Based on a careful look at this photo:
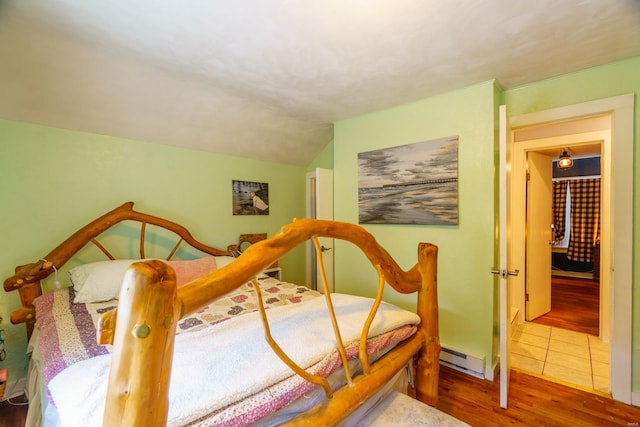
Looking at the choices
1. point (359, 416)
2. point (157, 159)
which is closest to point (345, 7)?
point (359, 416)

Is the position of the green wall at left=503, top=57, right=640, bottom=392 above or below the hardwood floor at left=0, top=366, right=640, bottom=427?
above

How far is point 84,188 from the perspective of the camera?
2.29m

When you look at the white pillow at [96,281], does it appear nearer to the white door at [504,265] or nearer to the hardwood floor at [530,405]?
the hardwood floor at [530,405]

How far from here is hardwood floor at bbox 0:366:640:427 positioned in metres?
1.70

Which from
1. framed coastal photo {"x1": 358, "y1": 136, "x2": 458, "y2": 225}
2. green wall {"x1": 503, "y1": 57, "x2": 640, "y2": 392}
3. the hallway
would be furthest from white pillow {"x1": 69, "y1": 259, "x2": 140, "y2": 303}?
green wall {"x1": 503, "y1": 57, "x2": 640, "y2": 392}

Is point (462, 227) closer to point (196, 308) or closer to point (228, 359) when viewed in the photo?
point (228, 359)

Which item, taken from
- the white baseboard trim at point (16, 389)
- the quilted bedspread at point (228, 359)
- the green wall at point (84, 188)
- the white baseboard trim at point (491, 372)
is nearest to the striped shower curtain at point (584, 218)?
the white baseboard trim at point (491, 372)

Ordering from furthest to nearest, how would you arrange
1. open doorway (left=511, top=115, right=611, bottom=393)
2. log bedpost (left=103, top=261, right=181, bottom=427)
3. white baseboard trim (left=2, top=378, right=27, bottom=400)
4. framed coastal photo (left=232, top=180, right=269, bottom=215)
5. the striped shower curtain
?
the striped shower curtain < framed coastal photo (left=232, top=180, right=269, bottom=215) < open doorway (left=511, top=115, right=611, bottom=393) < white baseboard trim (left=2, top=378, right=27, bottom=400) < log bedpost (left=103, top=261, right=181, bottom=427)

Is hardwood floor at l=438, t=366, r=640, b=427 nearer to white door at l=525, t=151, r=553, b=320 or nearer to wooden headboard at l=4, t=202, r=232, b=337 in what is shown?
white door at l=525, t=151, r=553, b=320

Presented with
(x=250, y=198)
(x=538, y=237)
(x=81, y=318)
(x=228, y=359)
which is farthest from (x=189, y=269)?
(x=538, y=237)

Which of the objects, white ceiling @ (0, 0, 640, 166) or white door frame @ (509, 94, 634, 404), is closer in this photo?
white ceiling @ (0, 0, 640, 166)

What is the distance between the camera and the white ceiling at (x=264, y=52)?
1.40m

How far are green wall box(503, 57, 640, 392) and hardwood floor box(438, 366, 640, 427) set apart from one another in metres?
0.28

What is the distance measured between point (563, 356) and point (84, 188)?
448 centimetres
